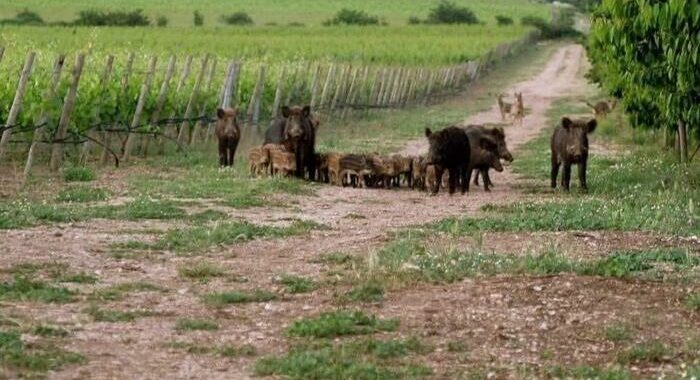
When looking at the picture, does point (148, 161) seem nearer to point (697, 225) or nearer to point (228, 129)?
point (228, 129)

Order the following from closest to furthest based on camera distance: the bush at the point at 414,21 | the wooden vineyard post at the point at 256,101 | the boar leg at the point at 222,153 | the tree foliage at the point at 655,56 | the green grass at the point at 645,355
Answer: the green grass at the point at 645,355 < the tree foliage at the point at 655,56 < the boar leg at the point at 222,153 < the wooden vineyard post at the point at 256,101 < the bush at the point at 414,21

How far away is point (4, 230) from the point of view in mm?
13164

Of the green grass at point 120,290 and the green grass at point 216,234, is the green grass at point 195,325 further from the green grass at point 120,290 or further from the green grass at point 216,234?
the green grass at point 216,234

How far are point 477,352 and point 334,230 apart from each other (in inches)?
238

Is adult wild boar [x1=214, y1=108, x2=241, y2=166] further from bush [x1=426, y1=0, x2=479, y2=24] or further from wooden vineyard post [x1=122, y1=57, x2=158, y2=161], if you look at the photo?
bush [x1=426, y1=0, x2=479, y2=24]

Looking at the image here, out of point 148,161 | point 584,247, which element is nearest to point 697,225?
point 584,247

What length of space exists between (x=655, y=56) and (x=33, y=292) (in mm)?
9597

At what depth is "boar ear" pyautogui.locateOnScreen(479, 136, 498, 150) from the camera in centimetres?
1964

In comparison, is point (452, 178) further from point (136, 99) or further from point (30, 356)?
point (30, 356)

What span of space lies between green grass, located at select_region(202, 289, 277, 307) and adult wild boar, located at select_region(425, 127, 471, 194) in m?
8.53

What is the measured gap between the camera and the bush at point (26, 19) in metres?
70.2

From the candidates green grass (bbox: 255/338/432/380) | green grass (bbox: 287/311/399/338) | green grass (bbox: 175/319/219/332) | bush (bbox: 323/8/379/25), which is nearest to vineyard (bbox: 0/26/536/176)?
green grass (bbox: 175/319/219/332)

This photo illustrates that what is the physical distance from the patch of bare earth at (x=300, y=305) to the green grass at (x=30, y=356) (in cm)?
12

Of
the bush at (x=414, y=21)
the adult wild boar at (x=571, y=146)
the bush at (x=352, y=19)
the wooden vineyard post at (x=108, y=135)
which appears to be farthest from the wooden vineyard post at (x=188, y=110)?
the bush at (x=414, y=21)
